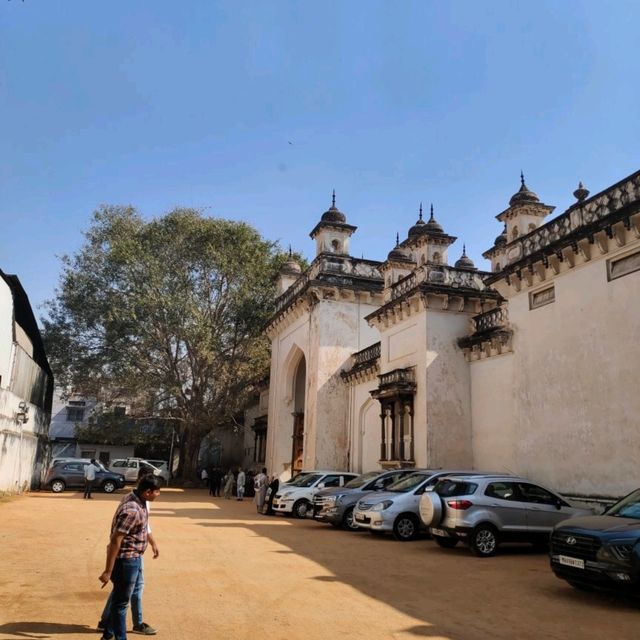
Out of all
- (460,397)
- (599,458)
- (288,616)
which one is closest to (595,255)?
(599,458)

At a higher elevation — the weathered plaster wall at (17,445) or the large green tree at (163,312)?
the large green tree at (163,312)

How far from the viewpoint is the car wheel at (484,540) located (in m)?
11.3

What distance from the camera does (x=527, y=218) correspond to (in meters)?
21.8

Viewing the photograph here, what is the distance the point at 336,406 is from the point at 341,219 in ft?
29.0

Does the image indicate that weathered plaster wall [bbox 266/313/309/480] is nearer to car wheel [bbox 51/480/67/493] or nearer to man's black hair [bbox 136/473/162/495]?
car wheel [bbox 51/480/67/493]

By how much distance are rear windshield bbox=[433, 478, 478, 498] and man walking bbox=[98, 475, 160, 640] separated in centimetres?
733

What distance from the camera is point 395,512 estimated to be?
13.6 metres

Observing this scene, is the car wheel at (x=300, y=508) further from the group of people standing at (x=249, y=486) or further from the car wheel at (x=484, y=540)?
the car wheel at (x=484, y=540)

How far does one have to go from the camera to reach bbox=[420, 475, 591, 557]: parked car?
11.3 m

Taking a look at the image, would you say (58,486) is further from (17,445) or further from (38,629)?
(38,629)

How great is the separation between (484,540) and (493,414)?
7.48 m

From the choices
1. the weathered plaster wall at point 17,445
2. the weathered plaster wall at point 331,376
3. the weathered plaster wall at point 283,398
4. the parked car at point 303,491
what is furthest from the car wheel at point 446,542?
the weathered plaster wall at point 283,398

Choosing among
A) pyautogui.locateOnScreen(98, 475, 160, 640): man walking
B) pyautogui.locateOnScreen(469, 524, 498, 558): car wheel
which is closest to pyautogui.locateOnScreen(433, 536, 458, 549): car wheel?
pyautogui.locateOnScreen(469, 524, 498, 558): car wheel

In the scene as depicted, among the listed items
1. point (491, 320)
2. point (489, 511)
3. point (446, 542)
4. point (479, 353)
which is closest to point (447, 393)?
point (479, 353)
